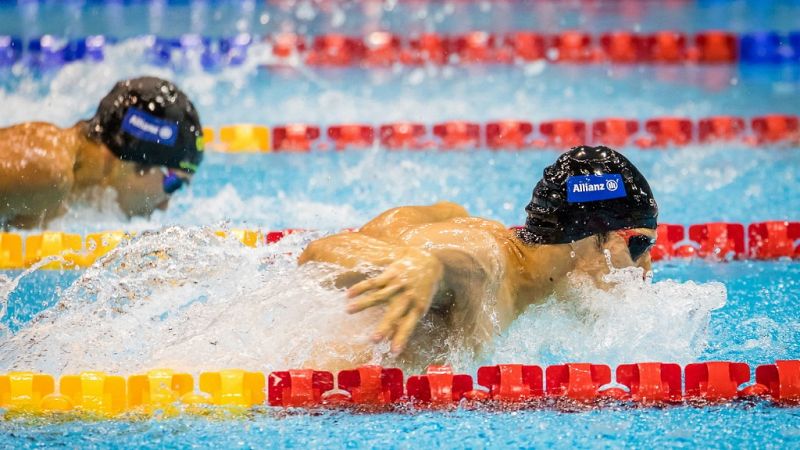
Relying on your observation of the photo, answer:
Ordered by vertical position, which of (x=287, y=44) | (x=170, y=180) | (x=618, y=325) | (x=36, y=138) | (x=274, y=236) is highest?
(x=287, y=44)

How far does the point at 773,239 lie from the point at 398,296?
2.32 metres

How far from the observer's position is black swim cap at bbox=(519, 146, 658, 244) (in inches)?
107

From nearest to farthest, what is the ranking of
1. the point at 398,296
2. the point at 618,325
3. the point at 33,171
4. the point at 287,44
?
1. the point at 398,296
2. the point at 618,325
3. the point at 33,171
4. the point at 287,44

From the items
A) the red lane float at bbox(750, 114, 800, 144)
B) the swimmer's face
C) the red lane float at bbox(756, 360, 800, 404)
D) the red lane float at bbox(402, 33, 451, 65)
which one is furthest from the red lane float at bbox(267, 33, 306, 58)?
the red lane float at bbox(756, 360, 800, 404)

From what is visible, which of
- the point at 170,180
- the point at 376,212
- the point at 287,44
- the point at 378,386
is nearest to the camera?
the point at 378,386

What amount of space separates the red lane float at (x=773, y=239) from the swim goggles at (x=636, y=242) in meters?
1.54

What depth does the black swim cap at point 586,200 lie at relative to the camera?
2.73 m

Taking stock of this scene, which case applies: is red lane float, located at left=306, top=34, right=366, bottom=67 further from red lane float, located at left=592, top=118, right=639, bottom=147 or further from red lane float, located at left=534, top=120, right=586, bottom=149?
red lane float, located at left=592, top=118, right=639, bottom=147

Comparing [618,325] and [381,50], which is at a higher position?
[381,50]

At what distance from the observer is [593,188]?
8.95ft

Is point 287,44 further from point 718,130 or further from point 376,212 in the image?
point 718,130

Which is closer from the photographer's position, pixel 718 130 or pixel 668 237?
pixel 668 237

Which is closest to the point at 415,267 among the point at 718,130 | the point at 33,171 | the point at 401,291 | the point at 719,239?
the point at 401,291

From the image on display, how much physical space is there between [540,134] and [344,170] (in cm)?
97
